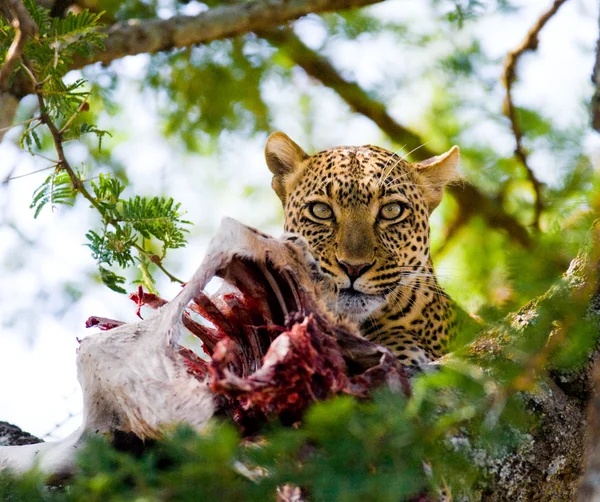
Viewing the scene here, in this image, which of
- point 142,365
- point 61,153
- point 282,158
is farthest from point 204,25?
point 142,365

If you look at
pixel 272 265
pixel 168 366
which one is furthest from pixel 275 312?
pixel 168 366

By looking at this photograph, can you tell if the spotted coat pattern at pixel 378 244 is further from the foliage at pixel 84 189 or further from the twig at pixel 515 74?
the foliage at pixel 84 189

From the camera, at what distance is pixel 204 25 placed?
7332mm

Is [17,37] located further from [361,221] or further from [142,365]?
[361,221]

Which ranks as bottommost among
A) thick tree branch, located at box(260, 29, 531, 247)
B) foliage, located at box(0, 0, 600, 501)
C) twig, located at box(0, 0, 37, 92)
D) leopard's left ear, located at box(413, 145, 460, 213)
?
foliage, located at box(0, 0, 600, 501)

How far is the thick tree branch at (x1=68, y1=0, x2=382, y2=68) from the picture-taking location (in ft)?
22.9

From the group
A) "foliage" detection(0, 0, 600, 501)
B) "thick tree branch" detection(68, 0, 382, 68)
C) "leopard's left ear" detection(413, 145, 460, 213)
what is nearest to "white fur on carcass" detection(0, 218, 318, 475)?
"foliage" detection(0, 0, 600, 501)

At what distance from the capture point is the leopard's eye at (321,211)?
5998mm

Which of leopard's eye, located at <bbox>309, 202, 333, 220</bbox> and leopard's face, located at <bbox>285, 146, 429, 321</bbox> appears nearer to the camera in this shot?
leopard's face, located at <bbox>285, 146, 429, 321</bbox>

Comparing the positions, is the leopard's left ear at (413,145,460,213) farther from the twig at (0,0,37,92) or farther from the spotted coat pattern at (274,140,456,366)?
the twig at (0,0,37,92)

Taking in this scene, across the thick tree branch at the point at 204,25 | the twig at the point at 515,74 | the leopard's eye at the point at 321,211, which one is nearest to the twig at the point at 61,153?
the leopard's eye at the point at 321,211

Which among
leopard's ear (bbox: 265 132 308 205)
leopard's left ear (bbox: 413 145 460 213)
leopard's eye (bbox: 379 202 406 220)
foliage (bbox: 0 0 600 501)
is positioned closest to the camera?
foliage (bbox: 0 0 600 501)

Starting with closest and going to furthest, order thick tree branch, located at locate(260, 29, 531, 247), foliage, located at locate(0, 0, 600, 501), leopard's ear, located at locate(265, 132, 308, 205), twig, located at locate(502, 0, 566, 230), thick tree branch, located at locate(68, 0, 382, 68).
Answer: foliage, located at locate(0, 0, 600, 501), twig, located at locate(502, 0, 566, 230), leopard's ear, located at locate(265, 132, 308, 205), thick tree branch, located at locate(68, 0, 382, 68), thick tree branch, located at locate(260, 29, 531, 247)

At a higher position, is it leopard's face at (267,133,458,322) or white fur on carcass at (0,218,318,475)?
leopard's face at (267,133,458,322)
